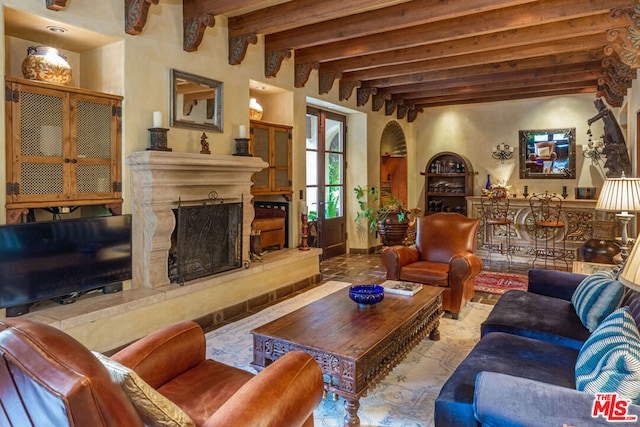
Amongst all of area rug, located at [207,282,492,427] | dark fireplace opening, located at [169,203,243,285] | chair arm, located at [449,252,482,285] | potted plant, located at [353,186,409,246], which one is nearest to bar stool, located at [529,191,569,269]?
potted plant, located at [353,186,409,246]

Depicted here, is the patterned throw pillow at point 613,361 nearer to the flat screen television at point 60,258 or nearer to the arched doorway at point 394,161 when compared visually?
the flat screen television at point 60,258

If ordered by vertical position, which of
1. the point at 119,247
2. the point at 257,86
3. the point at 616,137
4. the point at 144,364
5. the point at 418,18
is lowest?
the point at 144,364

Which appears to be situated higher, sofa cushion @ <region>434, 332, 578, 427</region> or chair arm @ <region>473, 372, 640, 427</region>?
chair arm @ <region>473, 372, 640, 427</region>

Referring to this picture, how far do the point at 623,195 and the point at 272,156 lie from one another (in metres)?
3.68

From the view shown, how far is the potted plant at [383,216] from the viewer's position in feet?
24.4

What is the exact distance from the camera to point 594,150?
24.7ft

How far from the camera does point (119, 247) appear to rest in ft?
11.8

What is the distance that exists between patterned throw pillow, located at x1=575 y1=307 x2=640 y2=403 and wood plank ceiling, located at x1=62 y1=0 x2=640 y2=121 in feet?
10.1

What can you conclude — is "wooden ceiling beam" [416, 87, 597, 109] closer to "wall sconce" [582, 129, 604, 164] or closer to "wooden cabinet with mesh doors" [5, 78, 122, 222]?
"wall sconce" [582, 129, 604, 164]

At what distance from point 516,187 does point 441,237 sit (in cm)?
457

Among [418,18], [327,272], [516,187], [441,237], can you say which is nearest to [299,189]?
[327,272]

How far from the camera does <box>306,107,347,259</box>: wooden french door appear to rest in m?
6.75

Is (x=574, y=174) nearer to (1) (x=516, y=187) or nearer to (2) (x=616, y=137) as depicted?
(1) (x=516, y=187)

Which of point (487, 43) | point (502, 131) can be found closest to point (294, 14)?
point (487, 43)
